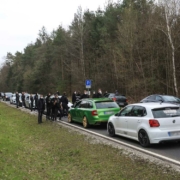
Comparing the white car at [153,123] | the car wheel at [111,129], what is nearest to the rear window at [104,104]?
the car wheel at [111,129]

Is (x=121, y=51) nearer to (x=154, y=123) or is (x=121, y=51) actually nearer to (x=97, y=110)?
(x=97, y=110)

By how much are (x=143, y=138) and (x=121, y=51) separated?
29688 millimetres

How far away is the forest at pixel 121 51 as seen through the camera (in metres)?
32.5

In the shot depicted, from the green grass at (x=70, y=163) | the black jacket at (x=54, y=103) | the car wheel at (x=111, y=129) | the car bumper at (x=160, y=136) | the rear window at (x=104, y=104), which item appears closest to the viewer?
the green grass at (x=70, y=163)

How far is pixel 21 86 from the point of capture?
85.8m

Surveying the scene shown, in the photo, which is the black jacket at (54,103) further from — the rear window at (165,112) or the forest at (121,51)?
the forest at (121,51)

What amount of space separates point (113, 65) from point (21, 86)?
164 feet

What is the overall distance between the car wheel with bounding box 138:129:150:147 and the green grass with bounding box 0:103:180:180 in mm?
1006

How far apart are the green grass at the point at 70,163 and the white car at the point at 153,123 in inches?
44.3

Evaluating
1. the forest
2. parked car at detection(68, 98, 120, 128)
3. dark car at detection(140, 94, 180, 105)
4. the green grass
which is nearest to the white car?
the green grass

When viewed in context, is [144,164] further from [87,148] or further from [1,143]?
[1,143]

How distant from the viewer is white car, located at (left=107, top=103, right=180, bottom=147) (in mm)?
9023

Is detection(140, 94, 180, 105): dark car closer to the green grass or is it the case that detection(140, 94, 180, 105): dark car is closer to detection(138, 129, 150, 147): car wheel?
detection(138, 129, 150, 147): car wheel

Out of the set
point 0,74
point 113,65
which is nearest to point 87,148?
point 113,65
